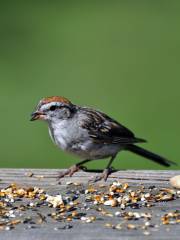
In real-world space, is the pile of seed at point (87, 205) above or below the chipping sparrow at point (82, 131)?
below

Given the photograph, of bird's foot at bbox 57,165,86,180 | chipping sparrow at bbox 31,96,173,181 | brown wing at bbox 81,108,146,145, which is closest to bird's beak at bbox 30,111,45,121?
chipping sparrow at bbox 31,96,173,181

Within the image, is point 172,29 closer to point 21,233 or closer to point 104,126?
point 104,126

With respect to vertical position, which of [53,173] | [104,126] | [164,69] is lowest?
[53,173]

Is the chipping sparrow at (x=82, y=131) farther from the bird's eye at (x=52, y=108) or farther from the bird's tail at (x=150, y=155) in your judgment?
the bird's tail at (x=150, y=155)

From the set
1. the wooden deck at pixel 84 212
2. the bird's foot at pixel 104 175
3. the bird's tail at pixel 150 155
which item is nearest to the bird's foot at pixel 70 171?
the wooden deck at pixel 84 212

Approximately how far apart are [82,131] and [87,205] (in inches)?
78.6

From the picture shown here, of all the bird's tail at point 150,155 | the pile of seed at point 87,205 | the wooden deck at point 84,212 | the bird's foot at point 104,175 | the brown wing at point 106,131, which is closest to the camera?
the wooden deck at point 84,212

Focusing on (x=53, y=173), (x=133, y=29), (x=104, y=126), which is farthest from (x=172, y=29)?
(x=53, y=173)

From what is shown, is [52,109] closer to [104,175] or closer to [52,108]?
[52,108]

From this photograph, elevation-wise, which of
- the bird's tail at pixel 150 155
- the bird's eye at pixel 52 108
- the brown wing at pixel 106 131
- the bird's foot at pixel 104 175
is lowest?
the bird's foot at pixel 104 175

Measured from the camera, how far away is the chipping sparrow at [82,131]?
695 centimetres

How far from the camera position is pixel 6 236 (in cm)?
459

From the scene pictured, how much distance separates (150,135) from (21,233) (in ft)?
28.9

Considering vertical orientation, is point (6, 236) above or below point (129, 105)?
below
